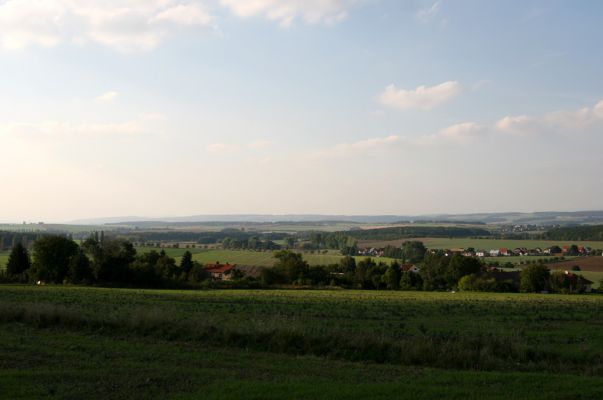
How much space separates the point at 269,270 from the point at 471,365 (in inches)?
2463

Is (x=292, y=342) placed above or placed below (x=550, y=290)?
above

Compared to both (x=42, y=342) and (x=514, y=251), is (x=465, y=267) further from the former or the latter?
(x=42, y=342)

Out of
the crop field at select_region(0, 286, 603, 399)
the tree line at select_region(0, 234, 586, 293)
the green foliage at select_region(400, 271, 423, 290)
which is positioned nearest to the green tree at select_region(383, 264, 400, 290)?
the tree line at select_region(0, 234, 586, 293)

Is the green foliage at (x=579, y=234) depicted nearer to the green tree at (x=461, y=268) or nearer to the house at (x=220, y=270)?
the green tree at (x=461, y=268)

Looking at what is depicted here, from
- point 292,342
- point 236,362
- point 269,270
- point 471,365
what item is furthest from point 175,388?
point 269,270

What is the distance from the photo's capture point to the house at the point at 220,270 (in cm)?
7944

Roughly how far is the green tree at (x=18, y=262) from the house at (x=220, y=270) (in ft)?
77.9

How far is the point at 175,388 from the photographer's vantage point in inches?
385

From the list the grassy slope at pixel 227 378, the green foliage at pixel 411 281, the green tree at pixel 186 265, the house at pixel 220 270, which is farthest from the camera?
the house at pixel 220 270

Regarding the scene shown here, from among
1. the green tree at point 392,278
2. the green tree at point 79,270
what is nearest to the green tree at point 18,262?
the green tree at point 79,270

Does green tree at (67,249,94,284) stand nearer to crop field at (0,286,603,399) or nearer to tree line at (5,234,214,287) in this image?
tree line at (5,234,214,287)

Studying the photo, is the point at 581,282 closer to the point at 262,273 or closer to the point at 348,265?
the point at 348,265

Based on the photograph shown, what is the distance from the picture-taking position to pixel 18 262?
209 ft

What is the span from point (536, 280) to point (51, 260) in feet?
184
